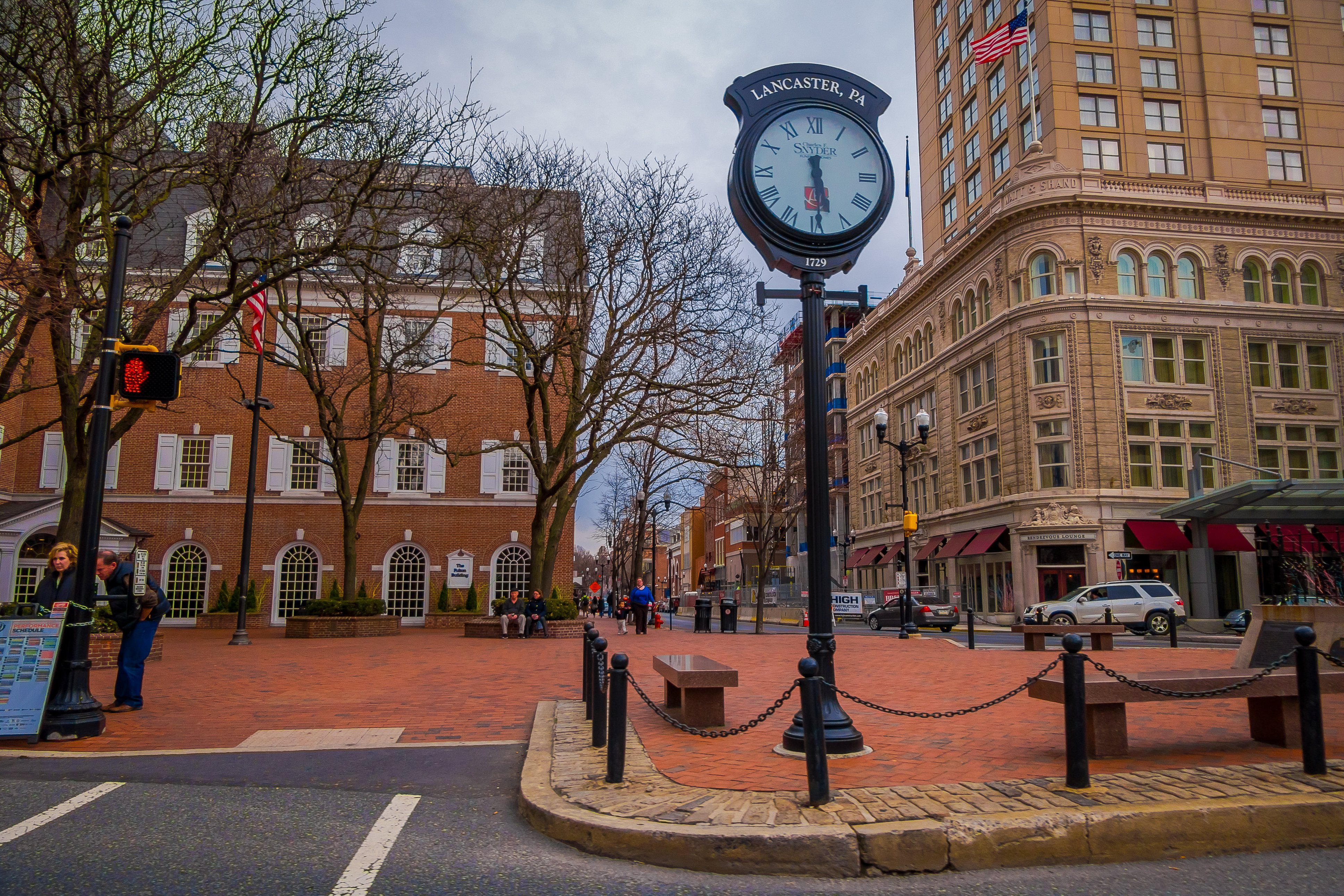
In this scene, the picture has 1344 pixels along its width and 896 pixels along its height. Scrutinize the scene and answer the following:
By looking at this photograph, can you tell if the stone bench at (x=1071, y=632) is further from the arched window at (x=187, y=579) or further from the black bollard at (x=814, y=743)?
the arched window at (x=187, y=579)

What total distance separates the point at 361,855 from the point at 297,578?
3129 centimetres

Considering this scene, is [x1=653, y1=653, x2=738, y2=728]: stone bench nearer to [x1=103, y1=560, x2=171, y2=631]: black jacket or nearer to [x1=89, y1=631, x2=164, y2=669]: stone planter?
[x1=103, y1=560, x2=171, y2=631]: black jacket

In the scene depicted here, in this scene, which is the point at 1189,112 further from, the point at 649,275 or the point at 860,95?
the point at 860,95

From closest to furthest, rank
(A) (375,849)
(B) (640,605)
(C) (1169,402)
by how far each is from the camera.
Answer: (A) (375,849), (B) (640,605), (C) (1169,402)

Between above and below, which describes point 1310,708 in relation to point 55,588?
below

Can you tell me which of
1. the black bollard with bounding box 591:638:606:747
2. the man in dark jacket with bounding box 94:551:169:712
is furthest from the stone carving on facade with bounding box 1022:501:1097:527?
the man in dark jacket with bounding box 94:551:169:712

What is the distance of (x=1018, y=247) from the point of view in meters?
40.3

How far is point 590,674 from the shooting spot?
890 centimetres

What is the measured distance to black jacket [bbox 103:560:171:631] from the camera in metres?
9.61

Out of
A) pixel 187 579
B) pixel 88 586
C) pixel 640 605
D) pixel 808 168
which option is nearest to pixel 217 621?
pixel 187 579

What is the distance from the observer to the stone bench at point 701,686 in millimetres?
7723

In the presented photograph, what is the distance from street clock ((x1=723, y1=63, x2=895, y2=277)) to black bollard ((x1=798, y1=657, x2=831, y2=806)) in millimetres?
3529

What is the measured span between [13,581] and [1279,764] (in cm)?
3376

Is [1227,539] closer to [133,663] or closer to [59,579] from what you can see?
[133,663]
